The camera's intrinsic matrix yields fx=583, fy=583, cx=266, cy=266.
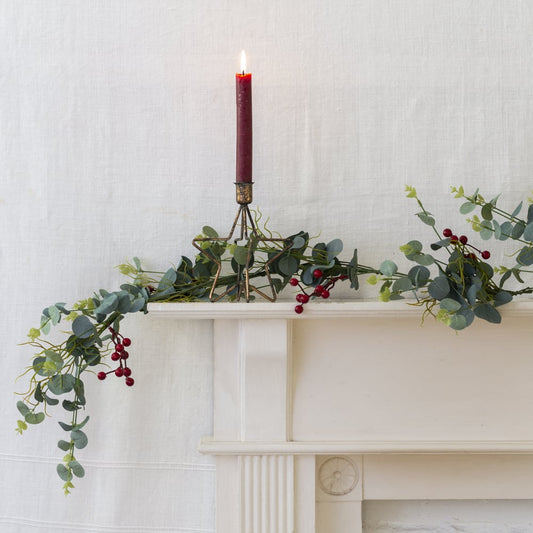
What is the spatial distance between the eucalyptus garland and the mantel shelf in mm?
14

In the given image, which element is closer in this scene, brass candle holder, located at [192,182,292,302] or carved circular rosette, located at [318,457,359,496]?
brass candle holder, located at [192,182,292,302]

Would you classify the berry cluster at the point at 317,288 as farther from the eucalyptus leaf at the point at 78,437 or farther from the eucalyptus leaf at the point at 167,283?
the eucalyptus leaf at the point at 78,437

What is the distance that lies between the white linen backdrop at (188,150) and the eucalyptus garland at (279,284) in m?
0.06

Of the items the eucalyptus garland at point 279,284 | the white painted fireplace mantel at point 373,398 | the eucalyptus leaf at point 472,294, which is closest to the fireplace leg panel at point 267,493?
the white painted fireplace mantel at point 373,398

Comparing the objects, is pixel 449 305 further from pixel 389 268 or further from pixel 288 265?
pixel 288 265

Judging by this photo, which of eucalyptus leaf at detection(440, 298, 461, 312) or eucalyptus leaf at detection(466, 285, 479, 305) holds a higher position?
eucalyptus leaf at detection(466, 285, 479, 305)

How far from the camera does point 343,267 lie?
0.80 m

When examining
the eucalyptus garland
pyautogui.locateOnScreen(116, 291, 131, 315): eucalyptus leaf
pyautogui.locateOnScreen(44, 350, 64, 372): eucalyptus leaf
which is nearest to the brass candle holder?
the eucalyptus garland

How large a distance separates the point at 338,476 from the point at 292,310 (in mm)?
292

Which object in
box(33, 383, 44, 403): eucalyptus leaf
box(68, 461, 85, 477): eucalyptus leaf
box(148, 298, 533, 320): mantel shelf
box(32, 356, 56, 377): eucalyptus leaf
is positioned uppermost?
→ box(148, 298, 533, 320): mantel shelf

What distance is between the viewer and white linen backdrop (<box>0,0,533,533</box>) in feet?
2.81

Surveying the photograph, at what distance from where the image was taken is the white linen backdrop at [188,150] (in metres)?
0.86

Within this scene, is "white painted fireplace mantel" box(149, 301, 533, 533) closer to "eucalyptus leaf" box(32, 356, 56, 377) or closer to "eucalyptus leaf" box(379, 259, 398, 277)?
"eucalyptus leaf" box(379, 259, 398, 277)

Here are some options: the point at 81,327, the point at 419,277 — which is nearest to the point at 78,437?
the point at 81,327
